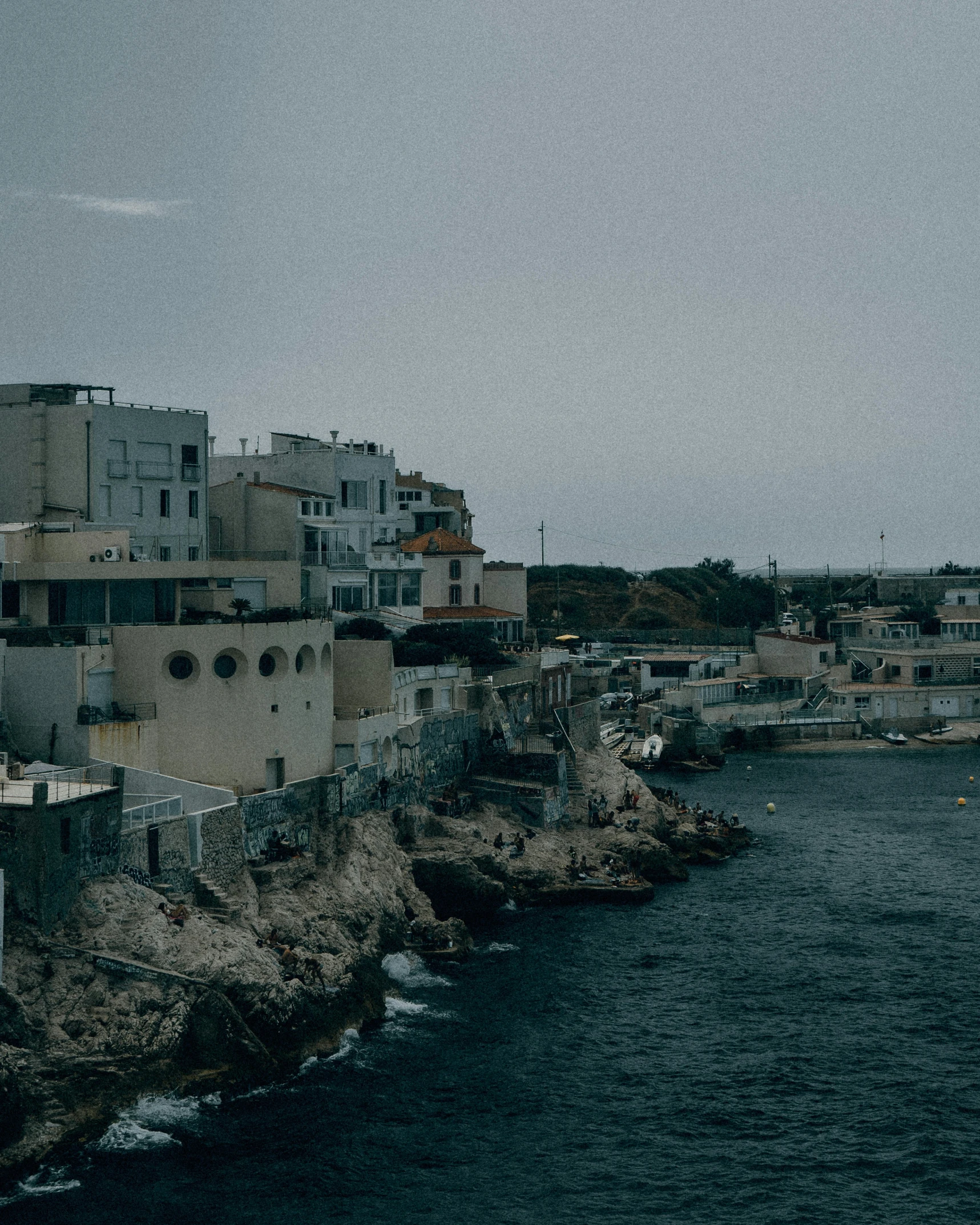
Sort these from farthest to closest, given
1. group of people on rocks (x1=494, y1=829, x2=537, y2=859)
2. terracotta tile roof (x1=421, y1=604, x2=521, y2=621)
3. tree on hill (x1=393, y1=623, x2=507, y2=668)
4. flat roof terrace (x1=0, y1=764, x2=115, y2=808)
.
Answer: terracotta tile roof (x1=421, y1=604, x2=521, y2=621)
tree on hill (x1=393, y1=623, x2=507, y2=668)
group of people on rocks (x1=494, y1=829, x2=537, y2=859)
flat roof terrace (x1=0, y1=764, x2=115, y2=808)

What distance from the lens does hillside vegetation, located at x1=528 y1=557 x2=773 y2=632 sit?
169875mm

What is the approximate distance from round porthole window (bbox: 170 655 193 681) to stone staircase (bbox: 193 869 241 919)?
8194 mm


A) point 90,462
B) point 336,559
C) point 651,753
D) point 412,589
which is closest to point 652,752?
point 651,753

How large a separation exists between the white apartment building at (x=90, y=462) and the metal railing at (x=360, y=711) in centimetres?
1026

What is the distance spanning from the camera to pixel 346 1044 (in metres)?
44.2

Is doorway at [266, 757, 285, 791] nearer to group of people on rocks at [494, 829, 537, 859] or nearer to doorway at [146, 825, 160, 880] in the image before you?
doorway at [146, 825, 160, 880]

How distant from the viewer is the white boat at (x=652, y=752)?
10488 centimetres

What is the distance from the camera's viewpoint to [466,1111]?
132 ft

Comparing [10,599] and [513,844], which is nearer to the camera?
[10,599]

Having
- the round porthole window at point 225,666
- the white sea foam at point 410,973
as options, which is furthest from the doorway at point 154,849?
the white sea foam at point 410,973

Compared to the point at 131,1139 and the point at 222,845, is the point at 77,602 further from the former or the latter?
the point at 131,1139

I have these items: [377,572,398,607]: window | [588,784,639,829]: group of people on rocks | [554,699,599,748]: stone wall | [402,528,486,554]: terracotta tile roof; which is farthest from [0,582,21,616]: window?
[402,528,486,554]: terracotta tile roof

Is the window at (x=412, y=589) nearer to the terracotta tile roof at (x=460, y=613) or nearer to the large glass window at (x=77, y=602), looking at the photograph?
the terracotta tile roof at (x=460, y=613)

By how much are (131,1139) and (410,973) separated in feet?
53.5
